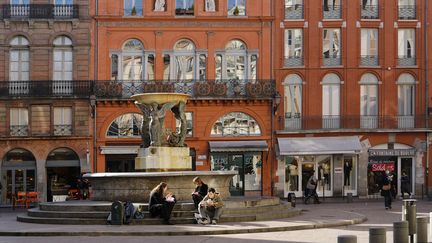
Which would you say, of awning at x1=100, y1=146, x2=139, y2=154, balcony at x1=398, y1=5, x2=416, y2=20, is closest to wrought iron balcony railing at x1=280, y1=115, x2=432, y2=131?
balcony at x1=398, y1=5, x2=416, y2=20

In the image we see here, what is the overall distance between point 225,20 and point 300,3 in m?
4.27

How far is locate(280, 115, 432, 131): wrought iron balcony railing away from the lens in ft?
168

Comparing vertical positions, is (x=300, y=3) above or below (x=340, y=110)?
above

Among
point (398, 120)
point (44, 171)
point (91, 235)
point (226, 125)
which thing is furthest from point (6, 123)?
point (91, 235)

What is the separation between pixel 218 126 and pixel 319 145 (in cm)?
559

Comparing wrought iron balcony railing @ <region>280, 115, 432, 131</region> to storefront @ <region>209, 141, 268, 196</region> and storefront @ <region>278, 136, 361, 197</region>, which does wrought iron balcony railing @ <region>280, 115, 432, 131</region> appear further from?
storefront @ <region>209, 141, 268, 196</region>

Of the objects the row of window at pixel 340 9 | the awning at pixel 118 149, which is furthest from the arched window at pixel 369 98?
the awning at pixel 118 149

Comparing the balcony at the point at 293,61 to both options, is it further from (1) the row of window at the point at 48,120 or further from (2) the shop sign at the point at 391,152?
(1) the row of window at the point at 48,120

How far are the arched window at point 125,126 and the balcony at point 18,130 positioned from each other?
4362 millimetres

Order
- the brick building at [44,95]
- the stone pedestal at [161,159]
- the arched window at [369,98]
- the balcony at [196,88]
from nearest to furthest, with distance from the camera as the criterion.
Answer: the stone pedestal at [161,159] → the brick building at [44,95] → the balcony at [196,88] → the arched window at [369,98]

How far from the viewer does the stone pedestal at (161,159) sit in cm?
3158

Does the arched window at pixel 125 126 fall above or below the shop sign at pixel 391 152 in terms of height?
above

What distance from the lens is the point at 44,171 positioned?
162 feet

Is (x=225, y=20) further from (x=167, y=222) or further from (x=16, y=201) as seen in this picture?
(x=167, y=222)
